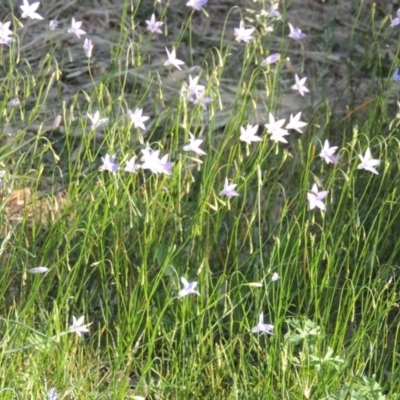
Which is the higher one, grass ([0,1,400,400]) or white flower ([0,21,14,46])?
white flower ([0,21,14,46])

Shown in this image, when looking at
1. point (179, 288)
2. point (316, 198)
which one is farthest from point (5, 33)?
point (316, 198)

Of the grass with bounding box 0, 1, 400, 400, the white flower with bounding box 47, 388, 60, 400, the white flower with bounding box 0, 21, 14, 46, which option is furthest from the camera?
the white flower with bounding box 0, 21, 14, 46

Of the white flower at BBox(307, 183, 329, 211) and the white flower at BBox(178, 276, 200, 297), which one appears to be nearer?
the white flower at BBox(178, 276, 200, 297)

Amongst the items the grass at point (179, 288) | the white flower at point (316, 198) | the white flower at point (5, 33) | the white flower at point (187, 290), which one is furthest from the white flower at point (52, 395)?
the white flower at point (5, 33)

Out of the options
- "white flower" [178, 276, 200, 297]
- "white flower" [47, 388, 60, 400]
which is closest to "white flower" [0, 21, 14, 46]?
"white flower" [178, 276, 200, 297]

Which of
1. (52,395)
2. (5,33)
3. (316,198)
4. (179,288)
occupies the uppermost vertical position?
(5,33)

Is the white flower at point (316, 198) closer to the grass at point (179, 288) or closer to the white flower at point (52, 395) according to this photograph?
the grass at point (179, 288)

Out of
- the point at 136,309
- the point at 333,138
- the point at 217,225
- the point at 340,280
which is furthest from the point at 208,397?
the point at 333,138

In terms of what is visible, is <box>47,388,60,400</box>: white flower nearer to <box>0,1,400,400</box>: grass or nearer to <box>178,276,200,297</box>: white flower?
<box>0,1,400,400</box>: grass

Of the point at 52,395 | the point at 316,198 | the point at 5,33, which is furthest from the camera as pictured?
the point at 5,33

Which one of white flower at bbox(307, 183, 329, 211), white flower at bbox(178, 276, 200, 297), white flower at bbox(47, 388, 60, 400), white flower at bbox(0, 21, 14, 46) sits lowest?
white flower at bbox(47, 388, 60, 400)

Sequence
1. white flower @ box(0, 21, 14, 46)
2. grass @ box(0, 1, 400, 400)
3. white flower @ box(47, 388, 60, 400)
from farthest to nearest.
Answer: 1. white flower @ box(0, 21, 14, 46)
2. grass @ box(0, 1, 400, 400)
3. white flower @ box(47, 388, 60, 400)

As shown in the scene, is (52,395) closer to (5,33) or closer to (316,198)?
(316,198)

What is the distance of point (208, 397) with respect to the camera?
98.5 inches
